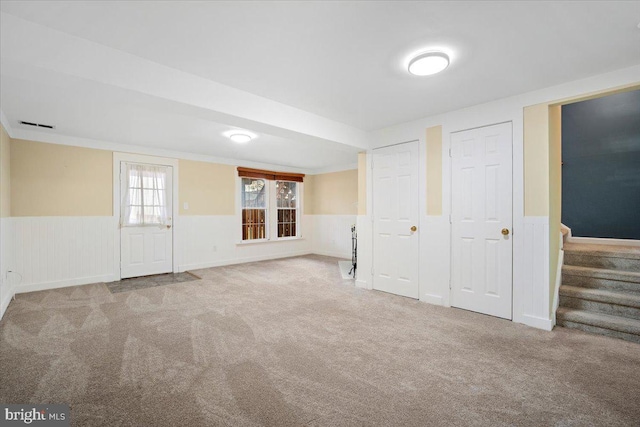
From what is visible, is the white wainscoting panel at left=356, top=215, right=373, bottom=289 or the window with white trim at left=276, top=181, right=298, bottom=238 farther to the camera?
the window with white trim at left=276, top=181, right=298, bottom=238

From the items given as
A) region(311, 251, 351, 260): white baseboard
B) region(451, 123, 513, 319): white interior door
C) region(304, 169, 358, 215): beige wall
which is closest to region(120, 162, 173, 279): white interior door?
region(304, 169, 358, 215): beige wall

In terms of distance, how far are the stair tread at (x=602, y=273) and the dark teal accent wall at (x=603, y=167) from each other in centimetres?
198

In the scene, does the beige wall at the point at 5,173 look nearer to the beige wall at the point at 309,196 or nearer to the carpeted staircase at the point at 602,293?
the beige wall at the point at 309,196

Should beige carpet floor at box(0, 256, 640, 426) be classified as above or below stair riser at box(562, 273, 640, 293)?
below

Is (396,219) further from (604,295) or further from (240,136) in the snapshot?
(240,136)

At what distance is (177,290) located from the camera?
441 cm

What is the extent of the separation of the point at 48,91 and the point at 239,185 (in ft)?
13.3

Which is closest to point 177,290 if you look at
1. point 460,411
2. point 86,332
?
point 86,332

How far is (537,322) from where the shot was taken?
2.92 meters

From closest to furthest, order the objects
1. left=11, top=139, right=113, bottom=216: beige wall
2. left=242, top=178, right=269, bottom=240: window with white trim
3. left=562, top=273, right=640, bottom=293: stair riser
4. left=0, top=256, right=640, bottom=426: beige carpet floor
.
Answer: left=0, top=256, right=640, bottom=426: beige carpet floor, left=562, top=273, right=640, bottom=293: stair riser, left=11, top=139, right=113, bottom=216: beige wall, left=242, top=178, right=269, bottom=240: window with white trim

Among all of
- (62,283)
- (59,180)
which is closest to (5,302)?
(62,283)

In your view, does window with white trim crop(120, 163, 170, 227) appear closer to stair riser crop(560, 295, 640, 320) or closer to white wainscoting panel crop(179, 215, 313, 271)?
white wainscoting panel crop(179, 215, 313, 271)

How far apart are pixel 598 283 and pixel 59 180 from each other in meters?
7.75

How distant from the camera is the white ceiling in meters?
1.77
